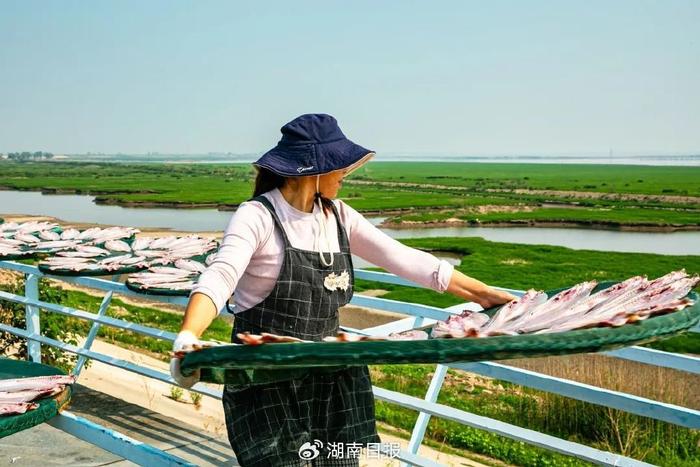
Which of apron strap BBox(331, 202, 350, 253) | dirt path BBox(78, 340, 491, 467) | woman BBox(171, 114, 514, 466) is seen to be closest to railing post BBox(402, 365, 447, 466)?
woman BBox(171, 114, 514, 466)

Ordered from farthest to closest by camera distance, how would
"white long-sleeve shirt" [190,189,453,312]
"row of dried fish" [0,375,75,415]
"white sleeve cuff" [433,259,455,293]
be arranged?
→ 1. "row of dried fish" [0,375,75,415]
2. "white sleeve cuff" [433,259,455,293]
3. "white long-sleeve shirt" [190,189,453,312]

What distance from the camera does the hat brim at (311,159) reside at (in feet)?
6.98

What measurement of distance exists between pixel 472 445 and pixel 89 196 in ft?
201

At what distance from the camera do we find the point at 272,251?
2121mm

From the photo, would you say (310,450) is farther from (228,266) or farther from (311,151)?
(311,151)

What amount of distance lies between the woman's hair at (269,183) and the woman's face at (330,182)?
0.02 m

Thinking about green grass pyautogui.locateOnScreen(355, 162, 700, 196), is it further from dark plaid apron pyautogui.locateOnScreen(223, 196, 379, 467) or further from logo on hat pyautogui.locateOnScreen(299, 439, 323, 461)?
logo on hat pyautogui.locateOnScreen(299, 439, 323, 461)

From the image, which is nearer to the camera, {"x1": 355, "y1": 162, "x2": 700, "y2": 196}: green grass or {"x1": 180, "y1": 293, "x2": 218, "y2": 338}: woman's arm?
{"x1": 180, "y1": 293, "x2": 218, "y2": 338}: woman's arm

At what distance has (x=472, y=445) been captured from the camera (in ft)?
21.6

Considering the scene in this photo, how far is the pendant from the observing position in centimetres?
219

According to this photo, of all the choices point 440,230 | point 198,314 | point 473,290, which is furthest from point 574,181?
point 198,314

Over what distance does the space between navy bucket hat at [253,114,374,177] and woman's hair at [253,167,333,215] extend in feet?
0.18

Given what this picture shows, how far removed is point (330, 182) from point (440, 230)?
33417mm

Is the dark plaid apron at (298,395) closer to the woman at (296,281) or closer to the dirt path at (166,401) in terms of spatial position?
the woman at (296,281)
